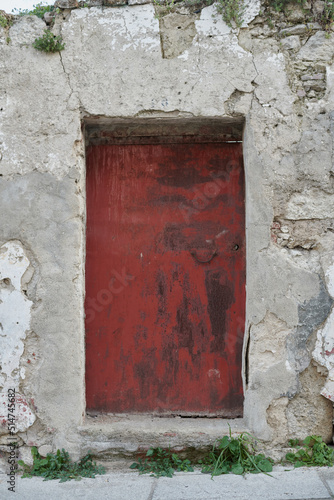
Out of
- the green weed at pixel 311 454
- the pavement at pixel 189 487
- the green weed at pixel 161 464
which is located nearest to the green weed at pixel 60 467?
the pavement at pixel 189 487

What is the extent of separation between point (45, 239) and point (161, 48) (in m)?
1.36

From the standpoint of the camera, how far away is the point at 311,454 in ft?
8.67

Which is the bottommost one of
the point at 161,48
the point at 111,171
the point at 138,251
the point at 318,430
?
the point at 318,430

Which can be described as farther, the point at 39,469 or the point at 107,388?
the point at 107,388

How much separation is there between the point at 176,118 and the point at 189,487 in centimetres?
212

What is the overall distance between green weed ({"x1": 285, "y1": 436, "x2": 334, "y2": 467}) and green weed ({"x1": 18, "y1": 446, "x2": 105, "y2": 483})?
1.13 meters

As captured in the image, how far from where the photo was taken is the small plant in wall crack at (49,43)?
8.77ft

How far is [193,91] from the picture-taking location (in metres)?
2.71

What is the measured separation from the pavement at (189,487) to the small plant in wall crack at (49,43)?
2.54 metres

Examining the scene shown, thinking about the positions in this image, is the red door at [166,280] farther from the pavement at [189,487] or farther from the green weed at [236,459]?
the pavement at [189,487]

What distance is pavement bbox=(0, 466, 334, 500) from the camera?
7.57 ft

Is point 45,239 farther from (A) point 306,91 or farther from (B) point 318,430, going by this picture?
(B) point 318,430

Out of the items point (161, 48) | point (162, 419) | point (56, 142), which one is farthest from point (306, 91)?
point (162, 419)

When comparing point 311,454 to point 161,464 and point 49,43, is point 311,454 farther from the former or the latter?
point 49,43
